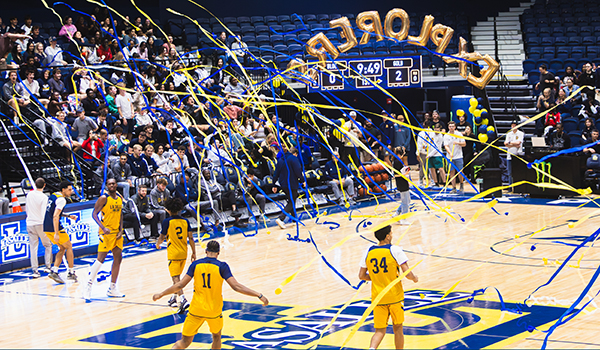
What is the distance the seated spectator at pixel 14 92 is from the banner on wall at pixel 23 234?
347 centimetres

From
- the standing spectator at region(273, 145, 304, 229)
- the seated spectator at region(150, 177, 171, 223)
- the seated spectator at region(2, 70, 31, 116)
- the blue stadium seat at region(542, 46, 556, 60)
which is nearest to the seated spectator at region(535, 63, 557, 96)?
the blue stadium seat at region(542, 46, 556, 60)

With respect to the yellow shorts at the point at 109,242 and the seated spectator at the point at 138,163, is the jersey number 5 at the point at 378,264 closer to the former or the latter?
the yellow shorts at the point at 109,242

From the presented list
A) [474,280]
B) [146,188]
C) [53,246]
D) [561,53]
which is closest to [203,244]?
[146,188]

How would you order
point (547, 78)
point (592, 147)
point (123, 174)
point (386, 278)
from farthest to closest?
1. point (547, 78)
2. point (592, 147)
3. point (123, 174)
4. point (386, 278)

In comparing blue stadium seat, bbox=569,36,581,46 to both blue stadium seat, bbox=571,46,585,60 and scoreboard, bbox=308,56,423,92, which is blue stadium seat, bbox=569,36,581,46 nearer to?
blue stadium seat, bbox=571,46,585,60

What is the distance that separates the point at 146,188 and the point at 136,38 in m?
6.57

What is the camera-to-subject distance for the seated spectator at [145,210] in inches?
535

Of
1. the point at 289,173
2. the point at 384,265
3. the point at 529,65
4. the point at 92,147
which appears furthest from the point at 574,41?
the point at 384,265

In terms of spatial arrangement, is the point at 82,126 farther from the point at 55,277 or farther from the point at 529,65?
the point at 529,65

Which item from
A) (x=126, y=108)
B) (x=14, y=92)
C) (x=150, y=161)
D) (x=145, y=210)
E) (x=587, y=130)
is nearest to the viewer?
(x=145, y=210)

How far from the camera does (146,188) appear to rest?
1373cm

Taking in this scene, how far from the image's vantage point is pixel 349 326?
314 inches

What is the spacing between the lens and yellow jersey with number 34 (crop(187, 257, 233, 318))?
6.37 metres

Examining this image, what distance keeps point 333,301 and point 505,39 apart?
19359 mm
